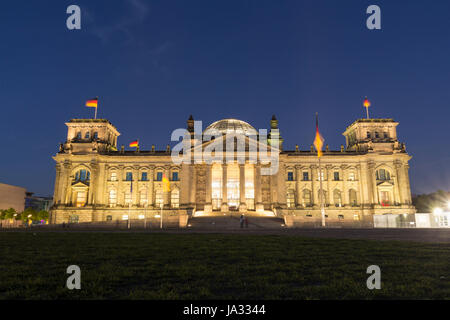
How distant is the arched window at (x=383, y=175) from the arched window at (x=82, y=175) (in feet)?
226

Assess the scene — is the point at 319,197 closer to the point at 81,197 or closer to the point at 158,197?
the point at 158,197

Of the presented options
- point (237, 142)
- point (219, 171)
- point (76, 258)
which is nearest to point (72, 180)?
point (219, 171)

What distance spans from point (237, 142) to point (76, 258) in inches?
2280

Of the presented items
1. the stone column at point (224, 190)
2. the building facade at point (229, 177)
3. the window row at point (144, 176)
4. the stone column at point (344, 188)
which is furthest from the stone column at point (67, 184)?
the stone column at point (344, 188)

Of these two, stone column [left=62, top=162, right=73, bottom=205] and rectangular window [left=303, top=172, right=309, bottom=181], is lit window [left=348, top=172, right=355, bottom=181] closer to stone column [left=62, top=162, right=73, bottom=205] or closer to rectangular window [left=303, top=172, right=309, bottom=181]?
rectangular window [left=303, top=172, right=309, bottom=181]

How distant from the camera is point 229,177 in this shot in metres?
72.4

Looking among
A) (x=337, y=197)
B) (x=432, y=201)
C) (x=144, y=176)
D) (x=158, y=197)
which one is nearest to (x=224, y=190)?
(x=158, y=197)

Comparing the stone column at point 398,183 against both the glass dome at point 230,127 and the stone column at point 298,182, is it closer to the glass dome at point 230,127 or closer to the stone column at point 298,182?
the stone column at point 298,182

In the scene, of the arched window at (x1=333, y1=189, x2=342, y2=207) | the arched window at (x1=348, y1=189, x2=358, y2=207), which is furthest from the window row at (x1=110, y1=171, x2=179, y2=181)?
the arched window at (x1=348, y1=189, x2=358, y2=207)

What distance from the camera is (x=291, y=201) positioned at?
247 ft

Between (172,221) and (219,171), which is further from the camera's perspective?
(219,171)

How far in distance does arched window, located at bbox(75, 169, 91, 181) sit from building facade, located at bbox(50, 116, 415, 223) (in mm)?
236

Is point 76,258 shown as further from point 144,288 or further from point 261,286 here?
point 261,286

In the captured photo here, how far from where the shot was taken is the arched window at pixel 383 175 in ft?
244
